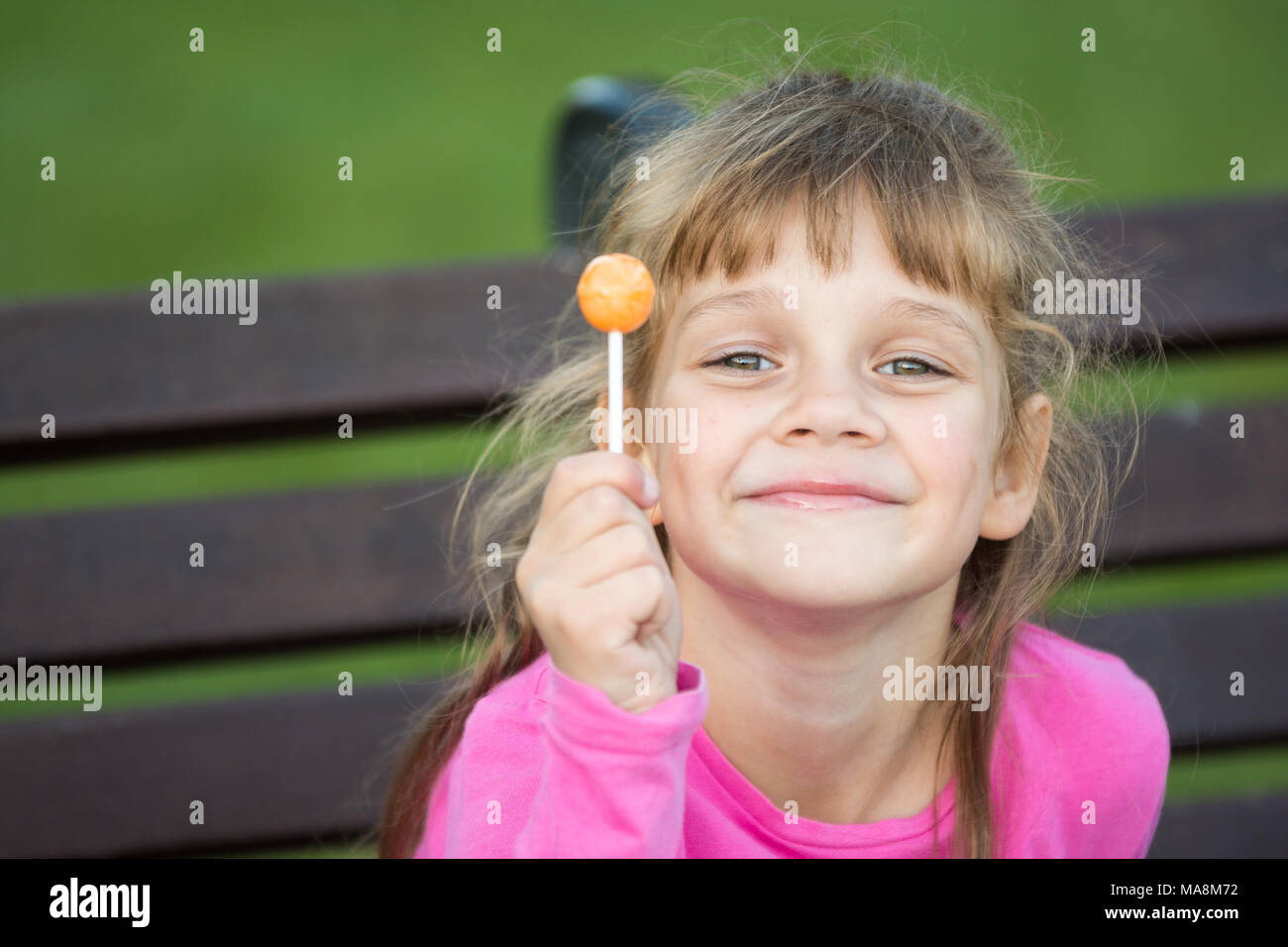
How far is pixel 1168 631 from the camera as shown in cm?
222

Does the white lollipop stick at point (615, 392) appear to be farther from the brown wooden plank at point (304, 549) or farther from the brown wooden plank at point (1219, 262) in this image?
the brown wooden plank at point (1219, 262)

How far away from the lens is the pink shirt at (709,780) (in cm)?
123

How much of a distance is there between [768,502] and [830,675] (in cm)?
28

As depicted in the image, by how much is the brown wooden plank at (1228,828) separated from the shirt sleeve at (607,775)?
124 centimetres

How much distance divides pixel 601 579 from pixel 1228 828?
147cm

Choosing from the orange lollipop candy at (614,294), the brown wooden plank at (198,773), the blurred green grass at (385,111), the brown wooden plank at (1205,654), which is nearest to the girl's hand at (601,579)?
the orange lollipop candy at (614,294)

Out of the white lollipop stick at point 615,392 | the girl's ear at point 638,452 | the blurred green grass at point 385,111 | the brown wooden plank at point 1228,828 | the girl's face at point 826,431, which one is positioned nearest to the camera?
the white lollipop stick at point 615,392

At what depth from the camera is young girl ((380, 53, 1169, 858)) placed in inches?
48.6

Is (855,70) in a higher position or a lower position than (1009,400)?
higher

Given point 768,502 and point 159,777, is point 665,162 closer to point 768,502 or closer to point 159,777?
point 768,502

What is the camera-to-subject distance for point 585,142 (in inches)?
95.0

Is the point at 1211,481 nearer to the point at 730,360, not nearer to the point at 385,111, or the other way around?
the point at 730,360
